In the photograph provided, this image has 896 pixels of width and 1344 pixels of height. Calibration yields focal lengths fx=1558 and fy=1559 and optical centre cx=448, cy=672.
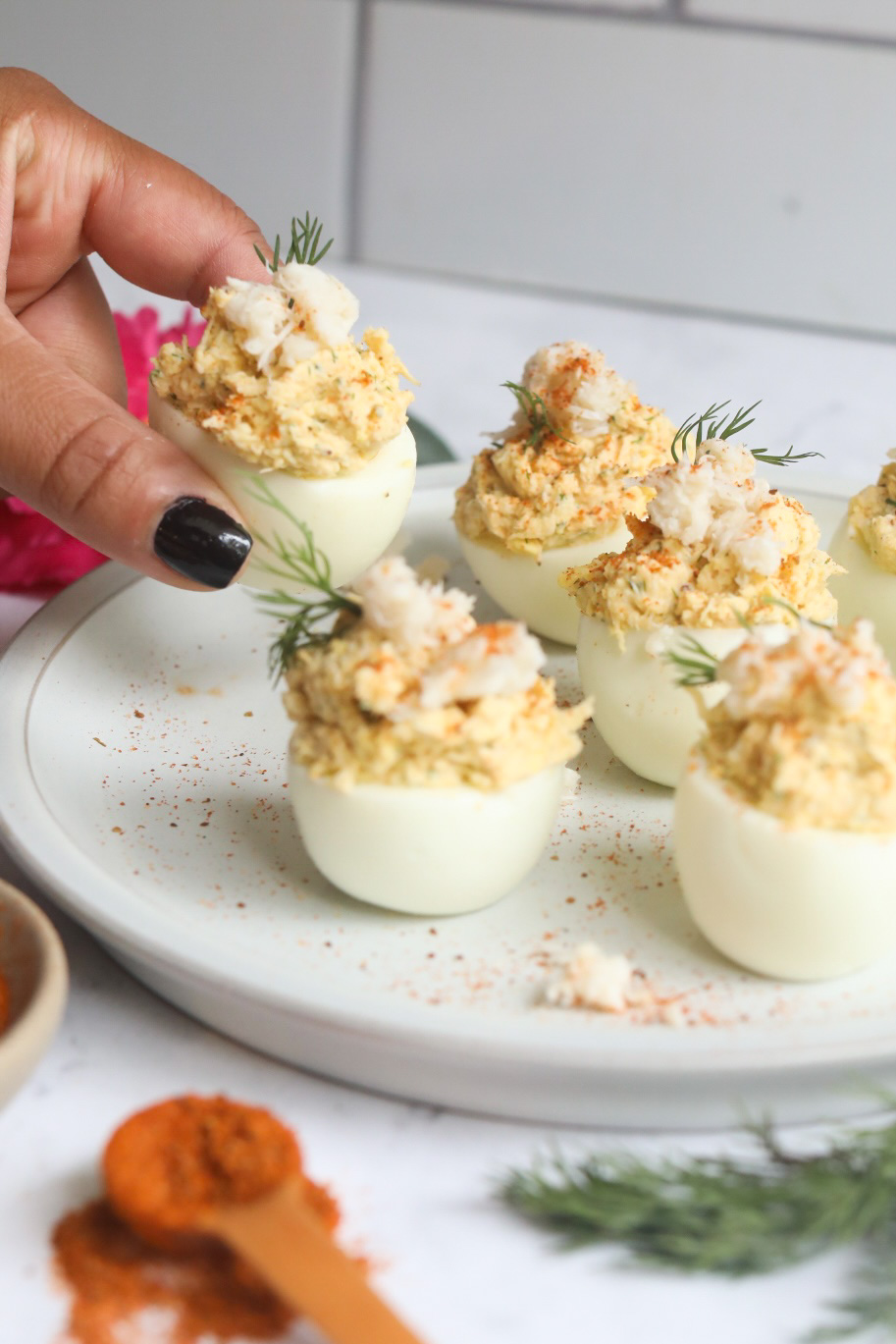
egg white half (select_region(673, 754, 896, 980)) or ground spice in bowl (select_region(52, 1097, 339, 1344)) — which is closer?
ground spice in bowl (select_region(52, 1097, 339, 1344))

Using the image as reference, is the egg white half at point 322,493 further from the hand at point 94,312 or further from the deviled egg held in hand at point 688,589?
the deviled egg held in hand at point 688,589

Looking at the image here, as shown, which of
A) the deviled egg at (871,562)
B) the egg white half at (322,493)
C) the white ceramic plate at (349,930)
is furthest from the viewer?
the deviled egg at (871,562)

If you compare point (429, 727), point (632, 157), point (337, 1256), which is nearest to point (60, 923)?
point (429, 727)

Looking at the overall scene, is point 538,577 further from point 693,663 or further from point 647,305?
point 647,305

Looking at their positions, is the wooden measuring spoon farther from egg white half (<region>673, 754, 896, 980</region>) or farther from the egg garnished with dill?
egg white half (<region>673, 754, 896, 980</region>)

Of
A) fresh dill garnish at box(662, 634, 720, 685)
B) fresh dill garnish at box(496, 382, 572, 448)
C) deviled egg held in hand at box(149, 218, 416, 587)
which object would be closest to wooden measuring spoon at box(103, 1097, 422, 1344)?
fresh dill garnish at box(662, 634, 720, 685)

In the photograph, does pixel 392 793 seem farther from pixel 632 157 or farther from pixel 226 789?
pixel 632 157

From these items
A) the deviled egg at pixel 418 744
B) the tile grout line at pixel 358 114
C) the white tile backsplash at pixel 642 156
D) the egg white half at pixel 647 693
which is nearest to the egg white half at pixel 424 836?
the deviled egg at pixel 418 744
